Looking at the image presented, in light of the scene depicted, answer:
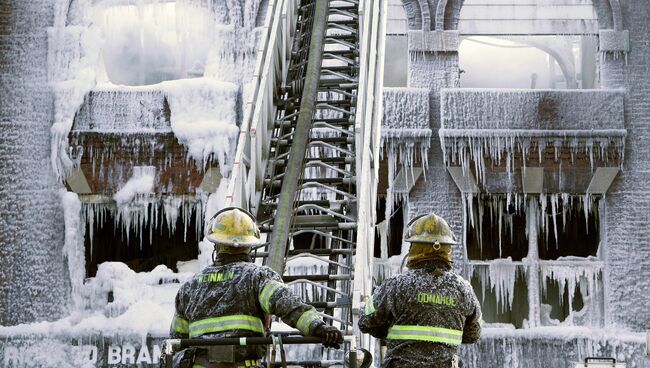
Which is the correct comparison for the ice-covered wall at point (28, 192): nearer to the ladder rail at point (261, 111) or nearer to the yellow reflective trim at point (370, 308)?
the ladder rail at point (261, 111)

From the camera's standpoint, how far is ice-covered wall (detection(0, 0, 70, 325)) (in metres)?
13.8

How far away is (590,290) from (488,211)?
1803mm

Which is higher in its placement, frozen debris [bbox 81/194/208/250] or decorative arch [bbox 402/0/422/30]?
decorative arch [bbox 402/0/422/30]

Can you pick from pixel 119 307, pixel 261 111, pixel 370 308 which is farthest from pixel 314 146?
pixel 119 307

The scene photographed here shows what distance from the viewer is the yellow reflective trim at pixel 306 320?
197 inches

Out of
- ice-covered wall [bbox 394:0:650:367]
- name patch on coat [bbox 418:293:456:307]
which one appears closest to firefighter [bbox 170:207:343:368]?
name patch on coat [bbox 418:293:456:307]

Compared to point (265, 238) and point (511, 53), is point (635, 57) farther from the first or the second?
point (265, 238)

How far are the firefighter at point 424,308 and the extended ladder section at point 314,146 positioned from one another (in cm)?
178

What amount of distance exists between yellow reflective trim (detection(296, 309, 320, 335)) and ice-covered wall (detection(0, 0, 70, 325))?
934cm

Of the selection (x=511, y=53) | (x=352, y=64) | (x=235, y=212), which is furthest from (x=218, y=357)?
(x=511, y=53)

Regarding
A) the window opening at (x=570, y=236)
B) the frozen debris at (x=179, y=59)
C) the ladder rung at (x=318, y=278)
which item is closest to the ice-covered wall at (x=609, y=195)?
the window opening at (x=570, y=236)

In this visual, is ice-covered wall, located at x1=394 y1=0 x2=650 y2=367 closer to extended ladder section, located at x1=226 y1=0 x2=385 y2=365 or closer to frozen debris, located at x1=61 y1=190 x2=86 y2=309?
extended ladder section, located at x1=226 y1=0 x2=385 y2=365

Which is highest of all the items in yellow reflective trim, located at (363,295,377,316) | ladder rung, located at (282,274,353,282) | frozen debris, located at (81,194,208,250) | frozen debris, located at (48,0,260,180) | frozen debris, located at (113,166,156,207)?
frozen debris, located at (48,0,260,180)

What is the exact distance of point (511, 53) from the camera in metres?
15.5
